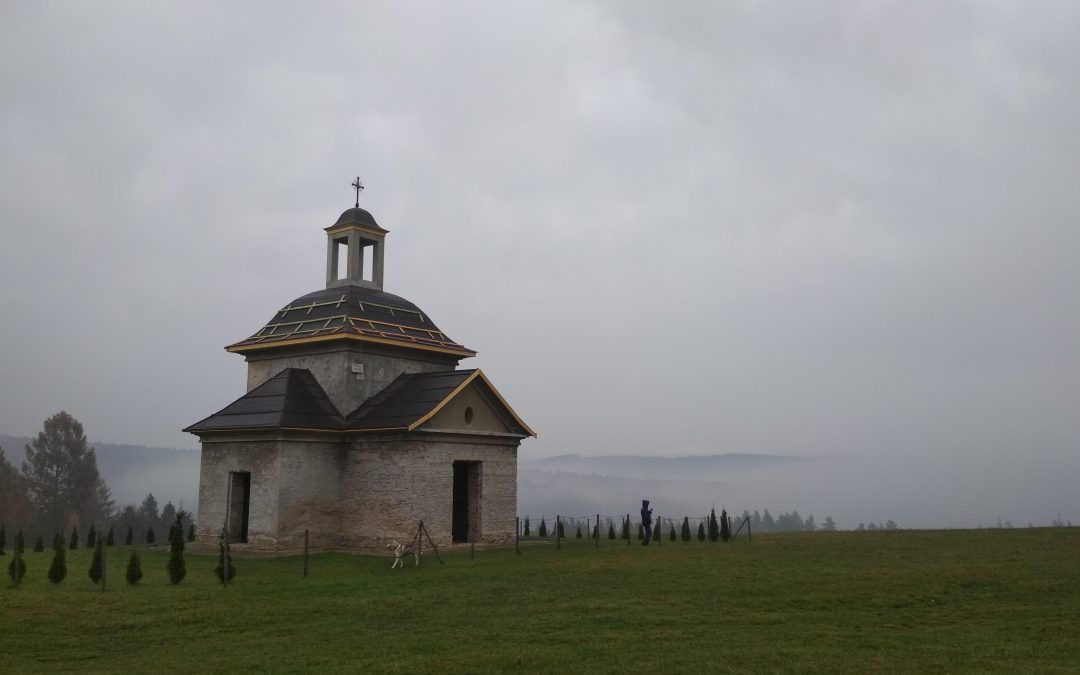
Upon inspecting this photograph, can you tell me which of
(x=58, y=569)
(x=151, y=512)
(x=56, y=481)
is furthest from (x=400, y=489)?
(x=151, y=512)

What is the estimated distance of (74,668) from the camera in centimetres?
1321

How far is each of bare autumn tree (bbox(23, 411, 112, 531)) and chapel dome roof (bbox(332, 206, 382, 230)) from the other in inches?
1819

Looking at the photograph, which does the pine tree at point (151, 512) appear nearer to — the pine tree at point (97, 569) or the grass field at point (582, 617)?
the grass field at point (582, 617)

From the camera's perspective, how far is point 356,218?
35750 mm

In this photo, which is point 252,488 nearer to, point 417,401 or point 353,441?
point 353,441

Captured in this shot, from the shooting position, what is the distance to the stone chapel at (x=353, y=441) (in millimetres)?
28406

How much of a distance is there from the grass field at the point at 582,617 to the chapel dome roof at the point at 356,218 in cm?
1582

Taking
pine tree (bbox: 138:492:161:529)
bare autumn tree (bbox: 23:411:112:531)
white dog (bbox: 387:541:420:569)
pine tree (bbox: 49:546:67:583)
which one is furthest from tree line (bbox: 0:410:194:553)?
pine tree (bbox: 49:546:67:583)

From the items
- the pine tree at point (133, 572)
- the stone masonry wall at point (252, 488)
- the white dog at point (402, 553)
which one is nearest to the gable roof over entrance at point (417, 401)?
the stone masonry wall at point (252, 488)

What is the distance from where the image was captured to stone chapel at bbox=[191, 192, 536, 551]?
2841cm

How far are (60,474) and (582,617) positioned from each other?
6709 cm

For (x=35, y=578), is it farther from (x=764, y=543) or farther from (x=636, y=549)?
(x=764, y=543)

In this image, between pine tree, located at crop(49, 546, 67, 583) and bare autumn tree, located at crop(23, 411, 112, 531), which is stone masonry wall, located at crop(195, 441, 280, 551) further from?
bare autumn tree, located at crop(23, 411, 112, 531)

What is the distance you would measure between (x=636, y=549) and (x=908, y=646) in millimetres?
15975
